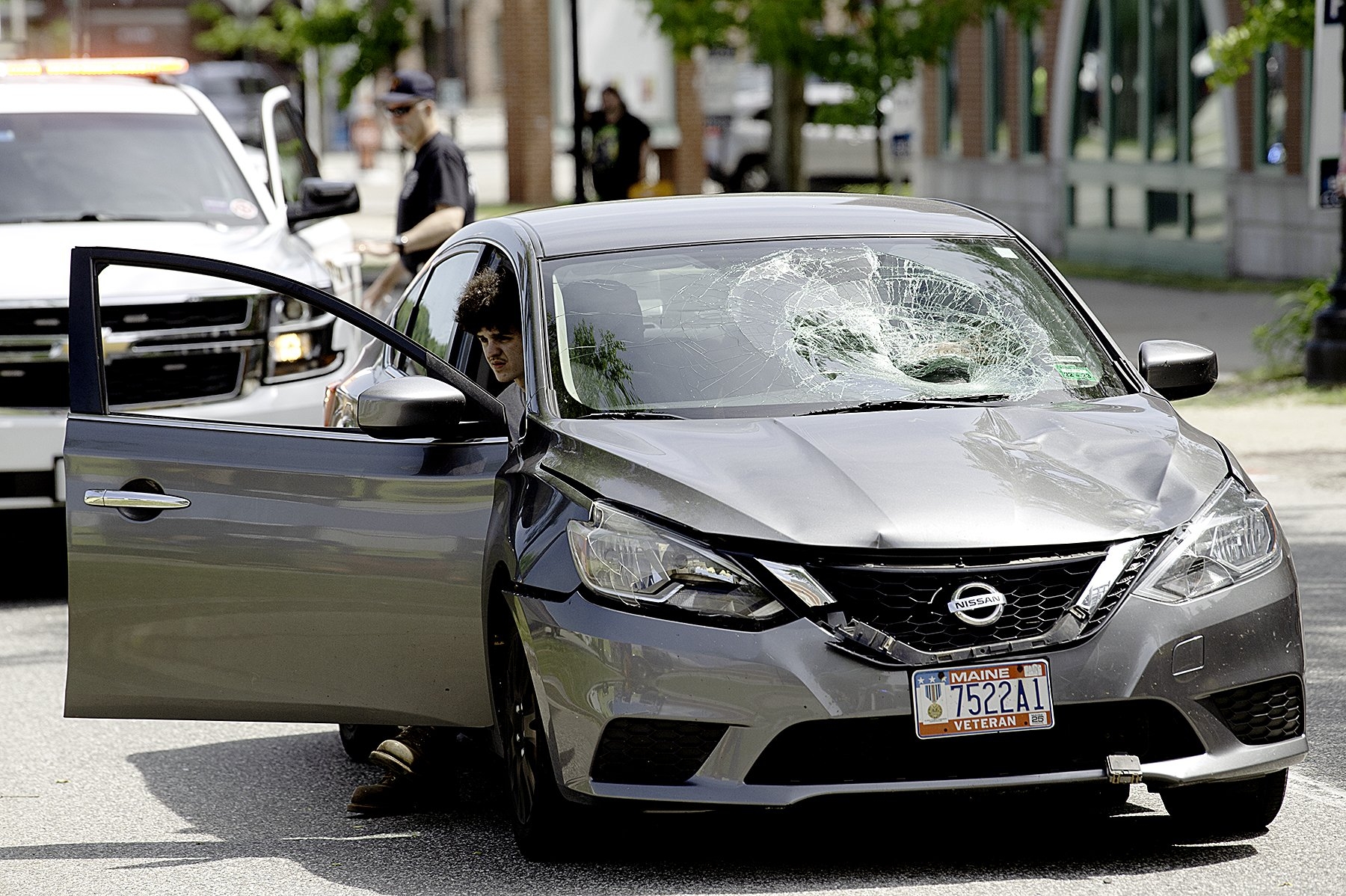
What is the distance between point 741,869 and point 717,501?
935 millimetres

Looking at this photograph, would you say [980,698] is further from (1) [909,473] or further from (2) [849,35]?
(2) [849,35]

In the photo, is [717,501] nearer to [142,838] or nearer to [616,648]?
[616,648]

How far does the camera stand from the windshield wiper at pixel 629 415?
5648 millimetres

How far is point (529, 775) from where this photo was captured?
539cm

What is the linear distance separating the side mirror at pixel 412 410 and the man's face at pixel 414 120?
22.6 feet

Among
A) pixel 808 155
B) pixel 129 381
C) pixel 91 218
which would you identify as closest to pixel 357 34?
pixel 808 155

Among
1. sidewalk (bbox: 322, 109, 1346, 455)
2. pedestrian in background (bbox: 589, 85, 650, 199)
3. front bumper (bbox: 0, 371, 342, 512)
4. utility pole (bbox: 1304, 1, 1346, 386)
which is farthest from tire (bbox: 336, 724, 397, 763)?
pedestrian in background (bbox: 589, 85, 650, 199)

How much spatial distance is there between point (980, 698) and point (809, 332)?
1.42 m

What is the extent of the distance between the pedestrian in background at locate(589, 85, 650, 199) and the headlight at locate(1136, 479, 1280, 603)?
18364 millimetres

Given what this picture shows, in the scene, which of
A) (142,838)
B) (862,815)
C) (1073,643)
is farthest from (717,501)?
(142,838)

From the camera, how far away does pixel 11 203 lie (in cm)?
1070

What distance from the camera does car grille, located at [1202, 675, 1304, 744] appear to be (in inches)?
204

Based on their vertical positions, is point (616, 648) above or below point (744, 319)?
below

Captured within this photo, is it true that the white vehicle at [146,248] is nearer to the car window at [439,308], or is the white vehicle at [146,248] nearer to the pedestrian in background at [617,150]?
the car window at [439,308]
